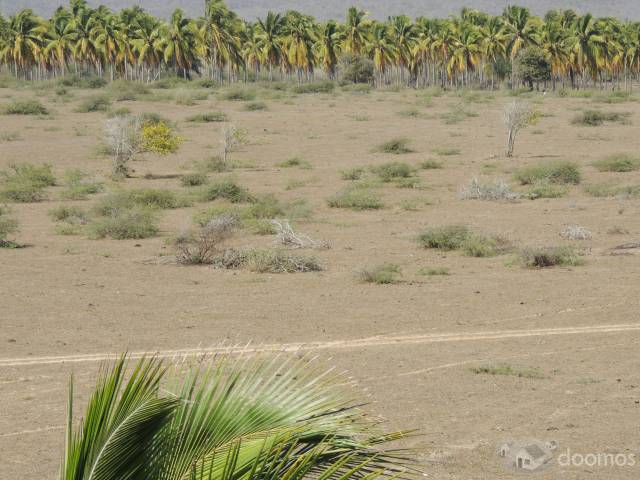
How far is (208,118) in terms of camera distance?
158 feet

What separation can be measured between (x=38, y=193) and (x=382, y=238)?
1121 cm

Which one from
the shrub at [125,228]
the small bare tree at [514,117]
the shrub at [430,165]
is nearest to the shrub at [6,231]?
the shrub at [125,228]

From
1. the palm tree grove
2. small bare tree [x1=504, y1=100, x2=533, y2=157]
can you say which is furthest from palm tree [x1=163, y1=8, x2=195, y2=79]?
small bare tree [x1=504, y1=100, x2=533, y2=157]

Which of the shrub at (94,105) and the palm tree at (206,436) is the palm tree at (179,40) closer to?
the shrub at (94,105)

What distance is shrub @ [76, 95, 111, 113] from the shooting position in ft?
169

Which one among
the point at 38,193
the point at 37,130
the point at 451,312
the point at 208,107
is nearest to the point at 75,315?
the point at 451,312

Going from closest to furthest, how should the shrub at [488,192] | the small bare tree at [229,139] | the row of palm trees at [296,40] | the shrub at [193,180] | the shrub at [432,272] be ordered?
the shrub at [432,272]
the shrub at [488,192]
the shrub at [193,180]
the small bare tree at [229,139]
the row of palm trees at [296,40]

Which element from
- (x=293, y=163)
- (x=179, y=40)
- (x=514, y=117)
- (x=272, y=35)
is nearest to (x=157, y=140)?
(x=293, y=163)

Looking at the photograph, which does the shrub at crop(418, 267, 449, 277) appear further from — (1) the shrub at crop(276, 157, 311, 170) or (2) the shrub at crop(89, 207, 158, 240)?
(1) the shrub at crop(276, 157, 311, 170)

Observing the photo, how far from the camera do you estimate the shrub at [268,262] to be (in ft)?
59.1

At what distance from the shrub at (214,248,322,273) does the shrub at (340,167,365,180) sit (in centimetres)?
1353

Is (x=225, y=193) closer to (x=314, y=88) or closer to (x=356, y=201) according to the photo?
(x=356, y=201)

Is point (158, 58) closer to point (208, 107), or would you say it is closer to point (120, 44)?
point (120, 44)

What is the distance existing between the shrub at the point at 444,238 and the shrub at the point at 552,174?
32.6ft
